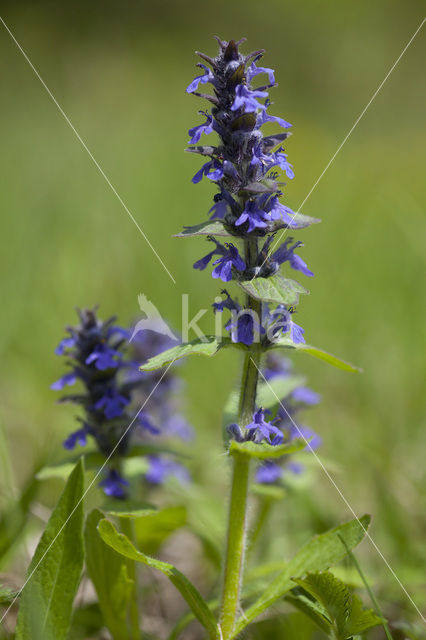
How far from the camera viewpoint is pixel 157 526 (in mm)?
2568

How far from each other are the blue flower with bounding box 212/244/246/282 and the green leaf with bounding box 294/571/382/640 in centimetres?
88

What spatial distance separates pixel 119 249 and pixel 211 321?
1.45m

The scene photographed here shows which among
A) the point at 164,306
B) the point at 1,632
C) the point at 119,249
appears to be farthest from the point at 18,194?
the point at 1,632

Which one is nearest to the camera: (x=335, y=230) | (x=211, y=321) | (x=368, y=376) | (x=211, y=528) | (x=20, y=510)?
(x=20, y=510)

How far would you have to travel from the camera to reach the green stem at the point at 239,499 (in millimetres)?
1857

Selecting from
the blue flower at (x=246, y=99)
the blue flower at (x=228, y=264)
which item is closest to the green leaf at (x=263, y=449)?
the blue flower at (x=228, y=264)

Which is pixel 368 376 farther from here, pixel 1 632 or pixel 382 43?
pixel 382 43

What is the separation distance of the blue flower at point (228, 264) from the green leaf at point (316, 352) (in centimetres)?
26

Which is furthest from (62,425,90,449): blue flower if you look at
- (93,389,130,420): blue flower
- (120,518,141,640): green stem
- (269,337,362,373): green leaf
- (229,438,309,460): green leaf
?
(269,337,362,373): green leaf

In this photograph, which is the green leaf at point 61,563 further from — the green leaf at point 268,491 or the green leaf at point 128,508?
the green leaf at point 268,491

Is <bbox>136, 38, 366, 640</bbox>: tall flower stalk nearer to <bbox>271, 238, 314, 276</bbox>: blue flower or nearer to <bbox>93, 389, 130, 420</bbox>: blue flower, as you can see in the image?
<bbox>271, 238, 314, 276</bbox>: blue flower

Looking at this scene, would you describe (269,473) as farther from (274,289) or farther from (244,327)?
(274,289)

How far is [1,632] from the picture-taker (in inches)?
70.1

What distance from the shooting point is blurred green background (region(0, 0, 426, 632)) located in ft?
12.2
